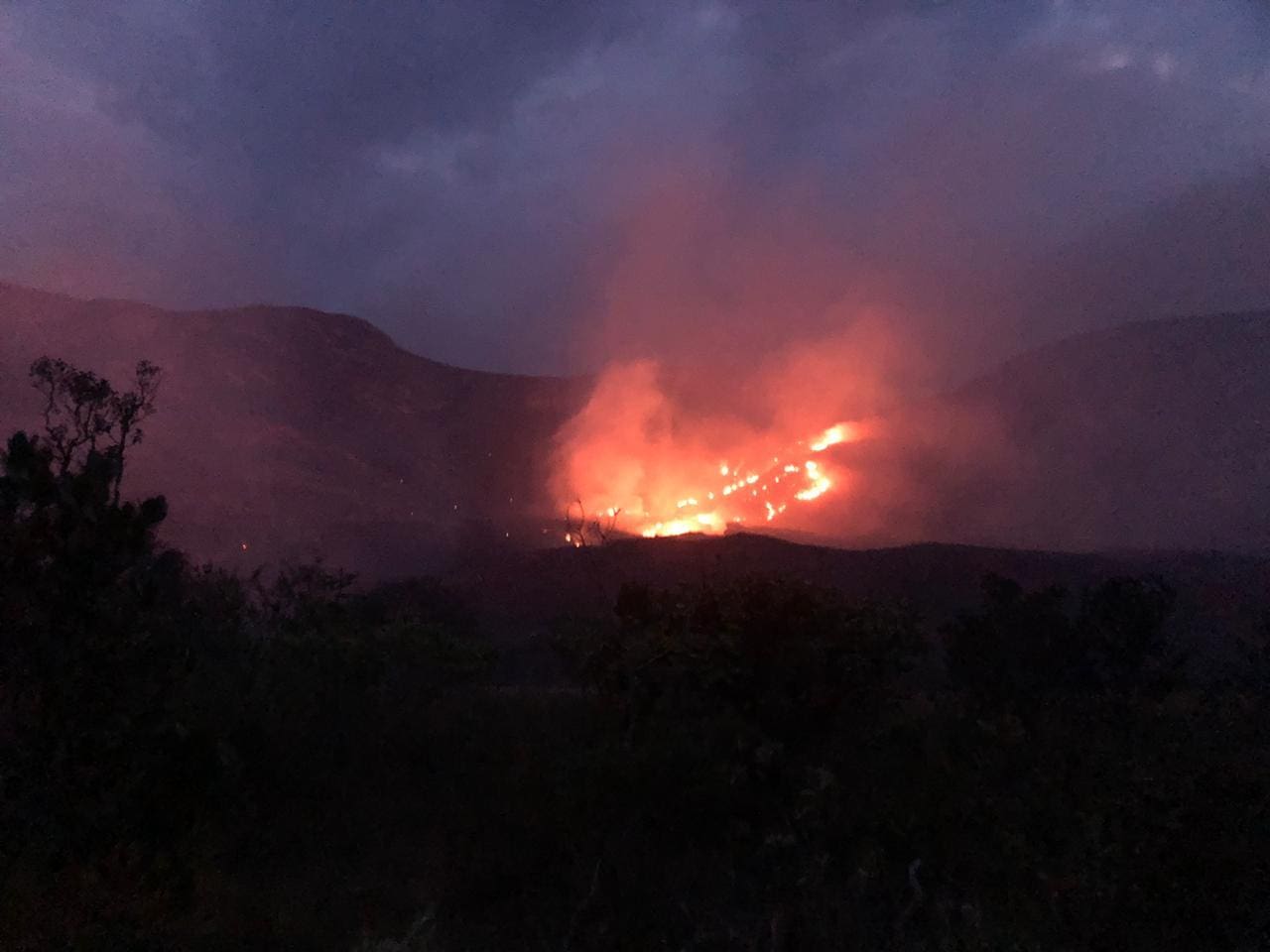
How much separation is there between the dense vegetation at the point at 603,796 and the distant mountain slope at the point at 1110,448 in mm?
59966

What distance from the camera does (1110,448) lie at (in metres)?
74.6

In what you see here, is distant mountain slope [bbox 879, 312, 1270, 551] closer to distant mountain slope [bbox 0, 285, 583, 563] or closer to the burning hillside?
the burning hillside

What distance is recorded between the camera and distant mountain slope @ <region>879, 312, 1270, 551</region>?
65562 millimetres

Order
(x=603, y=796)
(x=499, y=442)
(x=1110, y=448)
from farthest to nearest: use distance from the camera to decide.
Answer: (x=499, y=442), (x=1110, y=448), (x=603, y=796)

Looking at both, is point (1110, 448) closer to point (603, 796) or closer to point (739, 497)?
point (739, 497)

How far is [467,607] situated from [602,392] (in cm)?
5547

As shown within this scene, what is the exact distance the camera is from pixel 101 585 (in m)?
7.21

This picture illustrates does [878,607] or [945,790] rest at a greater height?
[878,607]

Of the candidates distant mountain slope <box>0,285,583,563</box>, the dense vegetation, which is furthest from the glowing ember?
the dense vegetation

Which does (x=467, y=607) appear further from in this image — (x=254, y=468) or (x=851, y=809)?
(x=254, y=468)

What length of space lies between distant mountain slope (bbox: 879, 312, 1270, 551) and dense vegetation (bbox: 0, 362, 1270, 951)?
59966 millimetres

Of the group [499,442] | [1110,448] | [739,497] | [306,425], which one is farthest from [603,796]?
[499,442]

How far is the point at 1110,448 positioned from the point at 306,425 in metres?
62.0

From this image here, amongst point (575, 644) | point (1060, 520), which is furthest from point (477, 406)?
point (575, 644)
